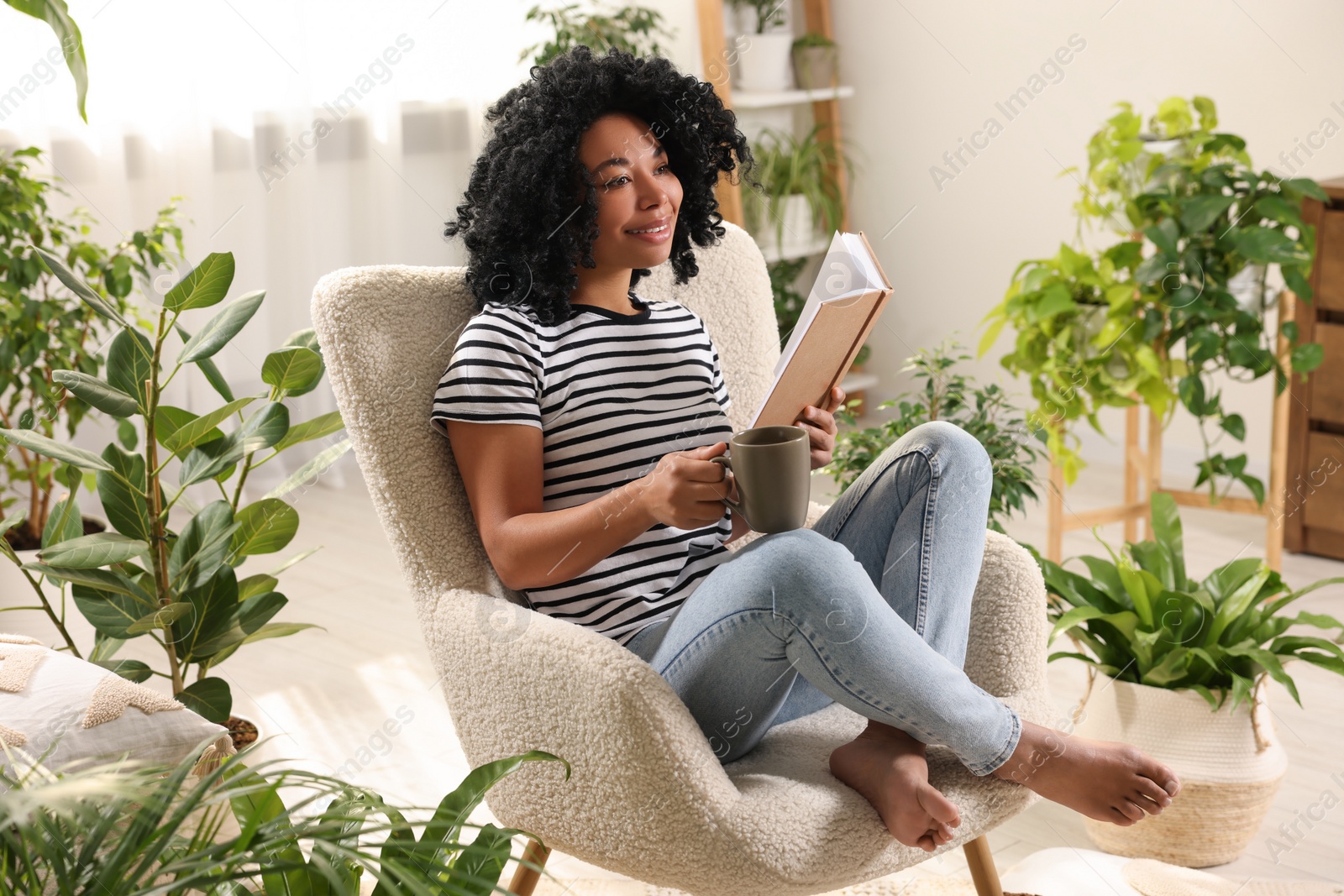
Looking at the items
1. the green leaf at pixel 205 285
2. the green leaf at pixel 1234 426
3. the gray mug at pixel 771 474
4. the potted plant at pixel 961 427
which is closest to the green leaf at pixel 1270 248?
the green leaf at pixel 1234 426

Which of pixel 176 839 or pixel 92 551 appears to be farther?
pixel 92 551

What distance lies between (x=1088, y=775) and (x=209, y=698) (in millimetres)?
940

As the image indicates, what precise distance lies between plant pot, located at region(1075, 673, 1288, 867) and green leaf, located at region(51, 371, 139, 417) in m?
1.23

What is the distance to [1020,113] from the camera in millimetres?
3289

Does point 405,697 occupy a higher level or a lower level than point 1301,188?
lower

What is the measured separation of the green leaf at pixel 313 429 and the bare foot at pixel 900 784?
681 millimetres

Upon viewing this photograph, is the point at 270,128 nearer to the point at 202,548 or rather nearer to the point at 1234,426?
the point at 202,548

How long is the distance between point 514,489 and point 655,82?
18.0 inches

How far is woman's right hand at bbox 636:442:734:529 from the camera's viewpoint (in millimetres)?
1089

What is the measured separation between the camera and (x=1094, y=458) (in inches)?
134

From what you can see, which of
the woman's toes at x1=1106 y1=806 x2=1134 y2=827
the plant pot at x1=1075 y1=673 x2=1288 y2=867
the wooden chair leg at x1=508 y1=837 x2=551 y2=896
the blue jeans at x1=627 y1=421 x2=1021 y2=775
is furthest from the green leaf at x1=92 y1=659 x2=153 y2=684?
the plant pot at x1=1075 y1=673 x2=1288 y2=867

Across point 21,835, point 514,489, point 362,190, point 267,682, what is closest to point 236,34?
point 362,190

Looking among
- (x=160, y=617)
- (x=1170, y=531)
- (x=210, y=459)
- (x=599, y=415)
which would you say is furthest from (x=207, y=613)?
(x=1170, y=531)

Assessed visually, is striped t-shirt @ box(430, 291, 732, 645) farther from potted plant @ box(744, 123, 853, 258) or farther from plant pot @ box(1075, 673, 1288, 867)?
potted plant @ box(744, 123, 853, 258)
